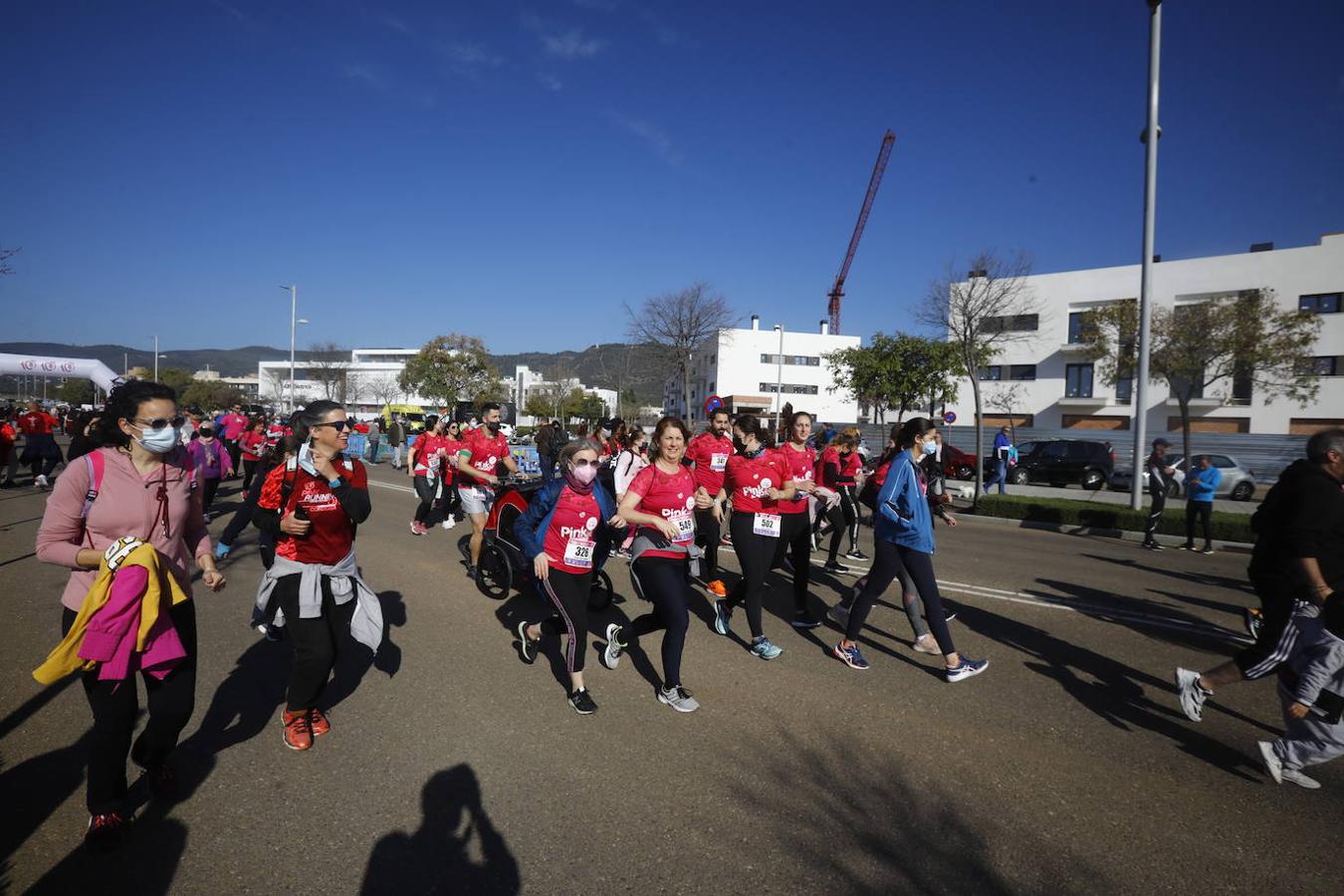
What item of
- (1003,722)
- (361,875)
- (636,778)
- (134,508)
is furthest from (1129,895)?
(134,508)

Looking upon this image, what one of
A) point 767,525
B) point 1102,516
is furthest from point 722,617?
point 1102,516

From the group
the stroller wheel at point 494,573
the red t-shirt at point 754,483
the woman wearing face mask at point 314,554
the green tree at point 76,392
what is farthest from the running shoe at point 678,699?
the green tree at point 76,392

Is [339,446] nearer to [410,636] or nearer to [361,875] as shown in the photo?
[361,875]

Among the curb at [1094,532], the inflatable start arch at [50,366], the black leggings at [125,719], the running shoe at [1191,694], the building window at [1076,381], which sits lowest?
the curb at [1094,532]

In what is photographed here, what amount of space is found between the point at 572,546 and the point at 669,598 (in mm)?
684

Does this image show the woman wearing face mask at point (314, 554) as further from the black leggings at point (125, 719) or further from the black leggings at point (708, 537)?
the black leggings at point (708, 537)

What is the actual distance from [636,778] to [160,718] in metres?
2.17

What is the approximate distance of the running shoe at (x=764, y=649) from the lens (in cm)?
532

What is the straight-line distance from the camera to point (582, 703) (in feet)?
14.1

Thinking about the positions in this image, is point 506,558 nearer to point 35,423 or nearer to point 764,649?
point 764,649

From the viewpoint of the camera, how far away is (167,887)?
2.62 metres

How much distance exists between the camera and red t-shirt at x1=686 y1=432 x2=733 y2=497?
25.5 ft

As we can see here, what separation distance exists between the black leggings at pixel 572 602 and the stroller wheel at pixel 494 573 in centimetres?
261

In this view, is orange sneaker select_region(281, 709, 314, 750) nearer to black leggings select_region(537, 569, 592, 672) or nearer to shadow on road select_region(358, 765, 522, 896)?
shadow on road select_region(358, 765, 522, 896)
